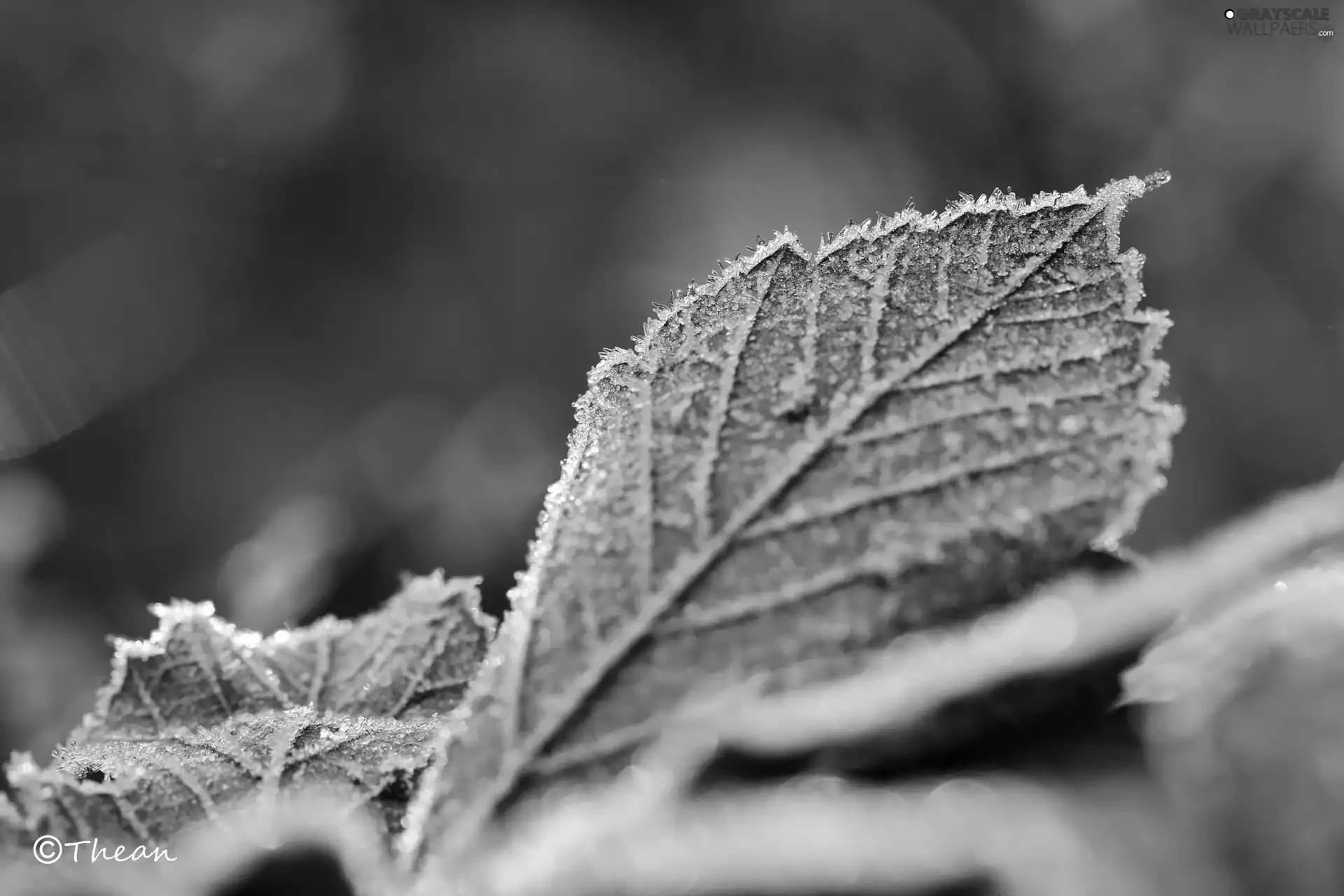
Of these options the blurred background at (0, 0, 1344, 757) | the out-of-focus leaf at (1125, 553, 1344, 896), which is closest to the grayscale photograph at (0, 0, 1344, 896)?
Result: the out-of-focus leaf at (1125, 553, 1344, 896)

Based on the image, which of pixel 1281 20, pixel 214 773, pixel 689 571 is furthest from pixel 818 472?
pixel 1281 20

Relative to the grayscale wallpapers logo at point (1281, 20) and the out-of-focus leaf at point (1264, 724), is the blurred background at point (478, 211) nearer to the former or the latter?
the grayscale wallpapers logo at point (1281, 20)

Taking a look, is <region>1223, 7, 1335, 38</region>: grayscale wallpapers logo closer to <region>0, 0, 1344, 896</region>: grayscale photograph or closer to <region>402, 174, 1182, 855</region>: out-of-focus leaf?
<region>0, 0, 1344, 896</region>: grayscale photograph

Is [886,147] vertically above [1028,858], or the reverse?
[886,147]

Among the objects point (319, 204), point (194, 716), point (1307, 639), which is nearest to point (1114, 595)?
point (1307, 639)

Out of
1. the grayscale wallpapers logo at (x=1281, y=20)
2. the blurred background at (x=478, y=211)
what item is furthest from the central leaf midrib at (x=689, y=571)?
the grayscale wallpapers logo at (x=1281, y=20)

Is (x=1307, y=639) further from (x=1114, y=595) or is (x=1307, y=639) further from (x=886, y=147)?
(x=886, y=147)
